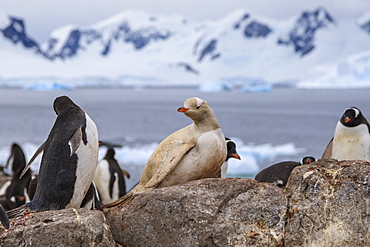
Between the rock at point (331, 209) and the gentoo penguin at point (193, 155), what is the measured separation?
0.71 meters

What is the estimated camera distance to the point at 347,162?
3.69 m

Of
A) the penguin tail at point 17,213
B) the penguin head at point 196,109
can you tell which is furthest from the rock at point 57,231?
the penguin head at point 196,109

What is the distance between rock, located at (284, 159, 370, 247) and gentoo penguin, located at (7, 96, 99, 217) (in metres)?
1.50

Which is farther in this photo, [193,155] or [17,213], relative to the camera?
[193,155]

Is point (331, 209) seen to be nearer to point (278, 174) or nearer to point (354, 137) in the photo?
point (278, 174)

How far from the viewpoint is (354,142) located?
626 cm

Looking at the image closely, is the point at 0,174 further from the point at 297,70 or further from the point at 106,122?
the point at 297,70

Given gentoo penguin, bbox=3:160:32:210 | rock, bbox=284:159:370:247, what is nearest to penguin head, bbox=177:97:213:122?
rock, bbox=284:159:370:247

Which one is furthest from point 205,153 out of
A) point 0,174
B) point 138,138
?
point 138,138

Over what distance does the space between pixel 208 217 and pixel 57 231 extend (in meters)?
0.92

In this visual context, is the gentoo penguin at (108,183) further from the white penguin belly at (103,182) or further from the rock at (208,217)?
the rock at (208,217)

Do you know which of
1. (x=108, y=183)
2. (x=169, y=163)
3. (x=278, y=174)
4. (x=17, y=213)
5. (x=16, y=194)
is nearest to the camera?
(x=17, y=213)

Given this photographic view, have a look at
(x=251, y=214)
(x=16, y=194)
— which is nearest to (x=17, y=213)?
(x=251, y=214)

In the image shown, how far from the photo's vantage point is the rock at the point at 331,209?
11.2 ft
